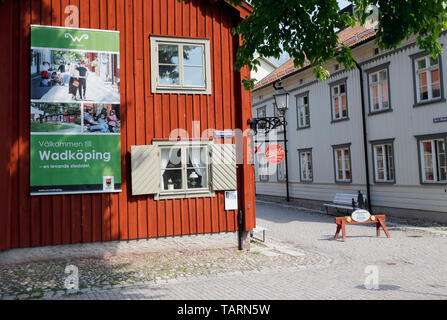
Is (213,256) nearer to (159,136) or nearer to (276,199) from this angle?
(159,136)

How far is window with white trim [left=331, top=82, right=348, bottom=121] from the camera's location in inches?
765

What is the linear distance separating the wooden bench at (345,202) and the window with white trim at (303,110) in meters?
5.03

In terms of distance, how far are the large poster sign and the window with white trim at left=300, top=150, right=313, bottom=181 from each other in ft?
47.7

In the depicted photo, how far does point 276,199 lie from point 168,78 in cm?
1716

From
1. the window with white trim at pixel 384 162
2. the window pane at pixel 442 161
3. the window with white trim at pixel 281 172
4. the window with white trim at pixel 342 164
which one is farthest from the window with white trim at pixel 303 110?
the window pane at pixel 442 161

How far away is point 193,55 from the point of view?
10.6 meters

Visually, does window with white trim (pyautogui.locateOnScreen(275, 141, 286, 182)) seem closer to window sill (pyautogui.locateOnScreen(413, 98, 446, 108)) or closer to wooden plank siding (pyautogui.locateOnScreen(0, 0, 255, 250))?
window sill (pyautogui.locateOnScreen(413, 98, 446, 108))

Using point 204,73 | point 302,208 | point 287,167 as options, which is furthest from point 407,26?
point 287,167

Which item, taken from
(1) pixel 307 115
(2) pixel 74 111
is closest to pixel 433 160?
(1) pixel 307 115

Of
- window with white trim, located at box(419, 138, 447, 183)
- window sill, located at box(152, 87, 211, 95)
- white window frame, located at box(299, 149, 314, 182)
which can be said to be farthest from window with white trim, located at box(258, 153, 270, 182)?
window sill, located at box(152, 87, 211, 95)

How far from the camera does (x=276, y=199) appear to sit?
1034 inches

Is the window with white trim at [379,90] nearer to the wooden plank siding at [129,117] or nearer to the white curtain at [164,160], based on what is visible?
the wooden plank siding at [129,117]

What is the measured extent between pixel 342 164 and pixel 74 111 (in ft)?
44.6

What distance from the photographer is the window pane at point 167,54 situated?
34.1ft
